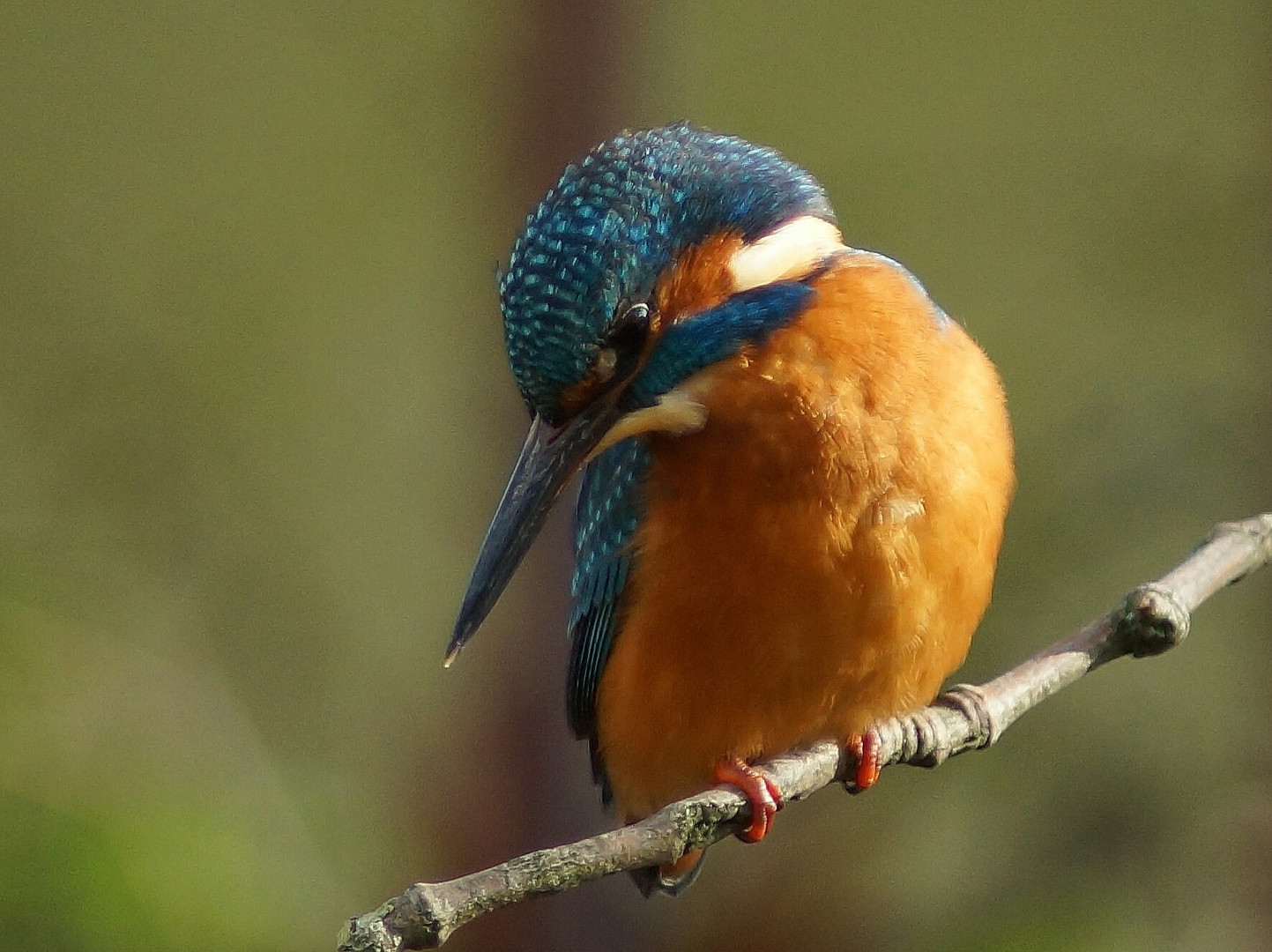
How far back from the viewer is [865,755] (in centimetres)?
178

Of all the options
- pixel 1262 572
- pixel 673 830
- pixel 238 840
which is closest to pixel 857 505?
pixel 673 830

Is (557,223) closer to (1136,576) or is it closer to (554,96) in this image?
(554,96)

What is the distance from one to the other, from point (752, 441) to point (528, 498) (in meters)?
0.25

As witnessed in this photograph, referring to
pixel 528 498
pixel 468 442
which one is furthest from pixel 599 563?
pixel 468 442

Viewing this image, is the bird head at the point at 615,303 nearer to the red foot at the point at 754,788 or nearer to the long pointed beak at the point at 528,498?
the long pointed beak at the point at 528,498

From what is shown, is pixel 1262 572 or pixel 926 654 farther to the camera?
pixel 1262 572

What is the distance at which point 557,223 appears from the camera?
1.58 m

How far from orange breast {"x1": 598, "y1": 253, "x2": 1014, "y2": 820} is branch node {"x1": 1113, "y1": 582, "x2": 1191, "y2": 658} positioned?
0.20 m

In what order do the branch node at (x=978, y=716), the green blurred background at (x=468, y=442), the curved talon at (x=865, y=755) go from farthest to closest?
the green blurred background at (x=468, y=442) < the curved talon at (x=865, y=755) < the branch node at (x=978, y=716)

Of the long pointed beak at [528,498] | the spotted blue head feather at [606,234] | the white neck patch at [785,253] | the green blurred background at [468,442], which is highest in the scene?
the spotted blue head feather at [606,234]

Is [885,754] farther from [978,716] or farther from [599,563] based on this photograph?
[599,563]

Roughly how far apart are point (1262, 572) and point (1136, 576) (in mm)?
887

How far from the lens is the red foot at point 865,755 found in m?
1.78

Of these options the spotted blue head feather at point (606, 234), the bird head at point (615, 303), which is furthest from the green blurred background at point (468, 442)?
the spotted blue head feather at point (606, 234)
